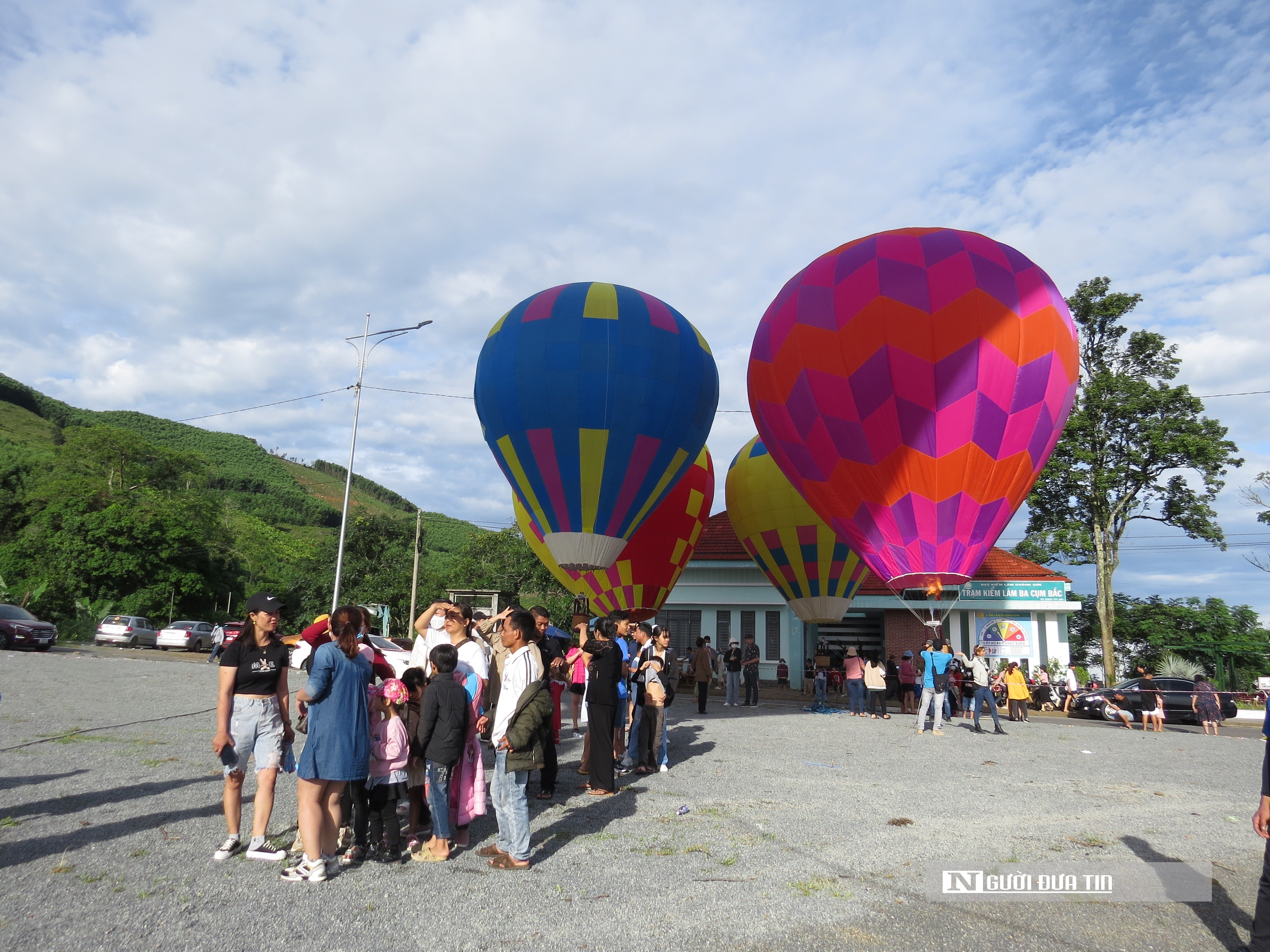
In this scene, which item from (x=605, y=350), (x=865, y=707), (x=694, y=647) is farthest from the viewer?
(x=694, y=647)

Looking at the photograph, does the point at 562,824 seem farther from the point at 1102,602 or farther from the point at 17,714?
the point at 1102,602

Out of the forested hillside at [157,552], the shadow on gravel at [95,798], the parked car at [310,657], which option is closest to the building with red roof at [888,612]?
the forested hillside at [157,552]

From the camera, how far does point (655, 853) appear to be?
213 inches

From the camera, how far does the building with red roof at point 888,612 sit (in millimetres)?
27500

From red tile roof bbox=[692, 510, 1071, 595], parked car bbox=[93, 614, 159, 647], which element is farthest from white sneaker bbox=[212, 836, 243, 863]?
parked car bbox=[93, 614, 159, 647]

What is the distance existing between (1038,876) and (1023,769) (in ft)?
17.4

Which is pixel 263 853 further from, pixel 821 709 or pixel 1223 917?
pixel 821 709

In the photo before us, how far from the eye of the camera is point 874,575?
2675 centimetres

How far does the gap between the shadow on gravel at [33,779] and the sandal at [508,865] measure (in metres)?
4.45

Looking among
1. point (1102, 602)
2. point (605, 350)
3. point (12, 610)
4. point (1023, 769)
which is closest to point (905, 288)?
point (605, 350)

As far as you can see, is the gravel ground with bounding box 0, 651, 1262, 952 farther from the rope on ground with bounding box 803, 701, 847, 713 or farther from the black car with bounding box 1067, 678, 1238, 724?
the black car with bounding box 1067, 678, 1238, 724

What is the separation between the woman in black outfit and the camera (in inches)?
293

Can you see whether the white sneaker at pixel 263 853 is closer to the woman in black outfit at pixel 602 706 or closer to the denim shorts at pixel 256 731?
the denim shorts at pixel 256 731

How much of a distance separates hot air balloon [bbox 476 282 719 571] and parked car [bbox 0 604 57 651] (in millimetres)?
17356
